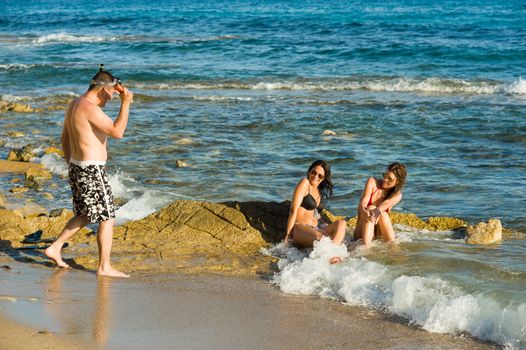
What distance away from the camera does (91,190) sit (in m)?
6.60

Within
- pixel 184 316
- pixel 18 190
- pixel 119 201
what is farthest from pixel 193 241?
pixel 18 190

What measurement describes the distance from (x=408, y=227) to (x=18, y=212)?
154 inches

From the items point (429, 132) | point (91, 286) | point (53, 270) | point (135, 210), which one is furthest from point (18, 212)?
point (429, 132)

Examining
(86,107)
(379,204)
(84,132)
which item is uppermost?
(86,107)

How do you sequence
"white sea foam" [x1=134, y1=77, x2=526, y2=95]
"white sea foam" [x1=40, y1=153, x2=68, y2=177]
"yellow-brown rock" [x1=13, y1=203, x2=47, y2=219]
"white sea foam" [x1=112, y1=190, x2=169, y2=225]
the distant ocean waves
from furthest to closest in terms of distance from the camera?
the distant ocean waves
"white sea foam" [x1=134, y1=77, x2=526, y2=95]
"white sea foam" [x1=40, y1=153, x2=68, y2=177]
"white sea foam" [x1=112, y1=190, x2=169, y2=225]
"yellow-brown rock" [x1=13, y1=203, x2=47, y2=219]

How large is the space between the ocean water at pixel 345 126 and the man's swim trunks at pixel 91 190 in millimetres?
1489

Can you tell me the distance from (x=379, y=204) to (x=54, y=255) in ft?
9.68

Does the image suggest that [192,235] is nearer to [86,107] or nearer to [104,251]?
[104,251]

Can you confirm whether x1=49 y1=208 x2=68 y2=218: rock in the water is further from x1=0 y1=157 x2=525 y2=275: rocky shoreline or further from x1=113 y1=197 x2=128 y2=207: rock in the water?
x1=113 y1=197 x2=128 y2=207: rock in the water

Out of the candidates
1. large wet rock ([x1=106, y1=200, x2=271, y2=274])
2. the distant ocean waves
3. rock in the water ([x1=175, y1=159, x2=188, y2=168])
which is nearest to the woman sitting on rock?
large wet rock ([x1=106, y1=200, x2=271, y2=274])

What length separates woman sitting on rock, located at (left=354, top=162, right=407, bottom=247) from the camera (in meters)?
7.68

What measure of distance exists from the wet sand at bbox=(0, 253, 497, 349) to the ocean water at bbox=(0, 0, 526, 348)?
0.90 feet

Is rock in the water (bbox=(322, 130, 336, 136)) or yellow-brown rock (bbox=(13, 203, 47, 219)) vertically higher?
rock in the water (bbox=(322, 130, 336, 136))

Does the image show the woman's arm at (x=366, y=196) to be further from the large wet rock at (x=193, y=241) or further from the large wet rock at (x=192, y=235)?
the large wet rock at (x=193, y=241)
